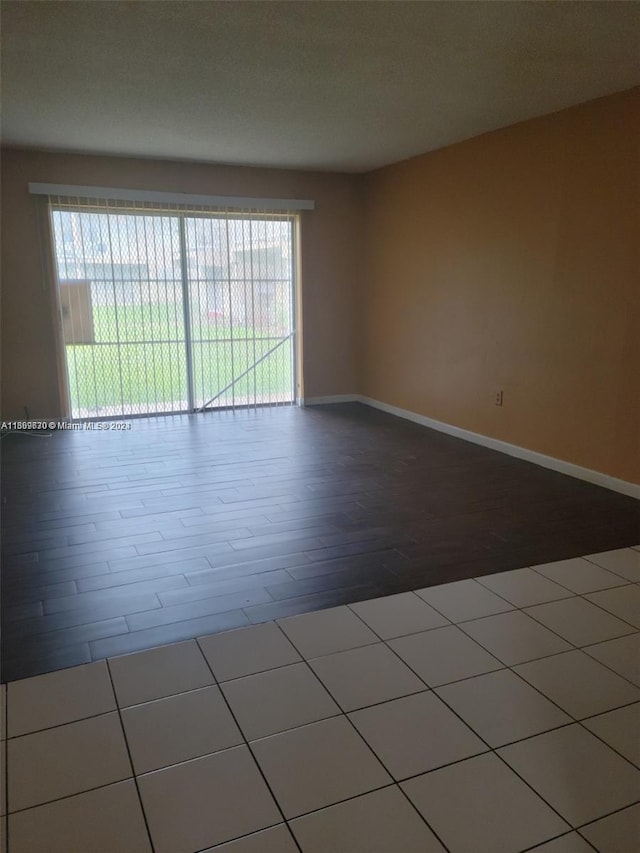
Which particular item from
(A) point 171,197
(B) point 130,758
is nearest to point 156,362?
(A) point 171,197

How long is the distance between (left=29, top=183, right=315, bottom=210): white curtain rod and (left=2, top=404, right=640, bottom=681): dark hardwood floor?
2.09 meters

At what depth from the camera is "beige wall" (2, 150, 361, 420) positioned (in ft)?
17.0

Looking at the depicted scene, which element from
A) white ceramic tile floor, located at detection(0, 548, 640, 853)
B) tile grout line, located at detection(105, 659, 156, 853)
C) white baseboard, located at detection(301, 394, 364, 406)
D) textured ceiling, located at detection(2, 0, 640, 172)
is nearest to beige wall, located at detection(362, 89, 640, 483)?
textured ceiling, located at detection(2, 0, 640, 172)

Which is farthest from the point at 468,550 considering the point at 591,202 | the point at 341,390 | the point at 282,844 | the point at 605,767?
the point at 341,390

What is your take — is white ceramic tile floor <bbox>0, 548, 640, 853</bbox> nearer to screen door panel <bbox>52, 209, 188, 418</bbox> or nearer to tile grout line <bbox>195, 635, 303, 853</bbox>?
tile grout line <bbox>195, 635, 303, 853</bbox>

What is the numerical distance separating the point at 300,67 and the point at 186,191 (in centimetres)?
276

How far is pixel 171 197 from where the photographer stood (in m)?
5.58

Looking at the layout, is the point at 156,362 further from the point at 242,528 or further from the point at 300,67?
the point at 300,67

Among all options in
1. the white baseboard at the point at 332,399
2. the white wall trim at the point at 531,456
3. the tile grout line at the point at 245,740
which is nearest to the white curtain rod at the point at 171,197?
the white baseboard at the point at 332,399

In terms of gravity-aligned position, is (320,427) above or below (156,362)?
below

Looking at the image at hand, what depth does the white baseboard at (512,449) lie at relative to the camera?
376 cm

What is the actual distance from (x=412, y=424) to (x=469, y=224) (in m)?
1.80

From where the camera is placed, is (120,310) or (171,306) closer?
(120,310)

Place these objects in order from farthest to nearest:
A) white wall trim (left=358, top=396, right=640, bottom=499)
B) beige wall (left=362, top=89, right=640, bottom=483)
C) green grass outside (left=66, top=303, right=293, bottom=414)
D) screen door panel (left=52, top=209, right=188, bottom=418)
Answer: green grass outside (left=66, top=303, right=293, bottom=414) < screen door panel (left=52, top=209, right=188, bottom=418) < white wall trim (left=358, top=396, right=640, bottom=499) < beige wall (left=362, top=89, right=640, bottom=483)
